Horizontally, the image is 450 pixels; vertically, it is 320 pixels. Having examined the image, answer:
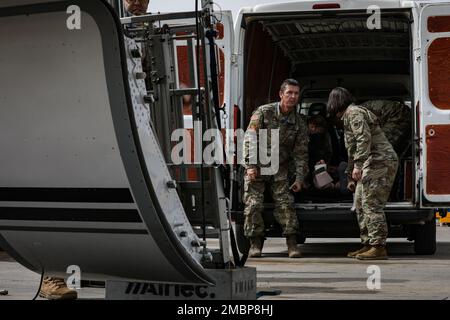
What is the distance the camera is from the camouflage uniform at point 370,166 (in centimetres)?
993

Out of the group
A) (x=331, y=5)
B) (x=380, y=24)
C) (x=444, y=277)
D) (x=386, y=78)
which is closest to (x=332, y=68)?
(x=386, y=78)

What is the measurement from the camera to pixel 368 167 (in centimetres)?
1009

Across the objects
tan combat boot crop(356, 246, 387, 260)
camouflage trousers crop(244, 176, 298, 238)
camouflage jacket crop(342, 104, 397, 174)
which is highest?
camouflage jacket crop(342, 104, 397, 174)

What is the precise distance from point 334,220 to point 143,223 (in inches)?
203

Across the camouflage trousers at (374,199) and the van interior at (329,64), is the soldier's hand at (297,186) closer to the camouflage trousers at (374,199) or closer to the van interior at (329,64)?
the van interior at (329,64)

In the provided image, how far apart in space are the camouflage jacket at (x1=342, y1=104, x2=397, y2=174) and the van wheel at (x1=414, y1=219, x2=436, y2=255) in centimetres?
97

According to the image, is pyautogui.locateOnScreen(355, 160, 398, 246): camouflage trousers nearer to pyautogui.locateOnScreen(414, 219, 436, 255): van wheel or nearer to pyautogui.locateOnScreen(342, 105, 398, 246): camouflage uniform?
pyautogui.locateOnScreen(342, 105, 398, 246): camouflage uniform

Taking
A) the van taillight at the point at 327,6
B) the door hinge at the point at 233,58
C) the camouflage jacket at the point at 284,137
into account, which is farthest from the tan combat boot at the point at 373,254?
the van taillight at the point at 327,6

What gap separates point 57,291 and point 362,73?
266 inches

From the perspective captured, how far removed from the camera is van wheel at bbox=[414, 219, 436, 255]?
1060cm

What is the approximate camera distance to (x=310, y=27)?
11.6 metres

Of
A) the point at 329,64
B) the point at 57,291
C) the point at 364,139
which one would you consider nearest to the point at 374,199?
the point at 364,139

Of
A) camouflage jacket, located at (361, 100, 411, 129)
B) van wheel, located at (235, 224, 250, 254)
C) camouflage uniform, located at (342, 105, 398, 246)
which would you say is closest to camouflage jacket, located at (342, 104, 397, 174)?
camouflage uniform, located at (342, 105, 398, 246)
